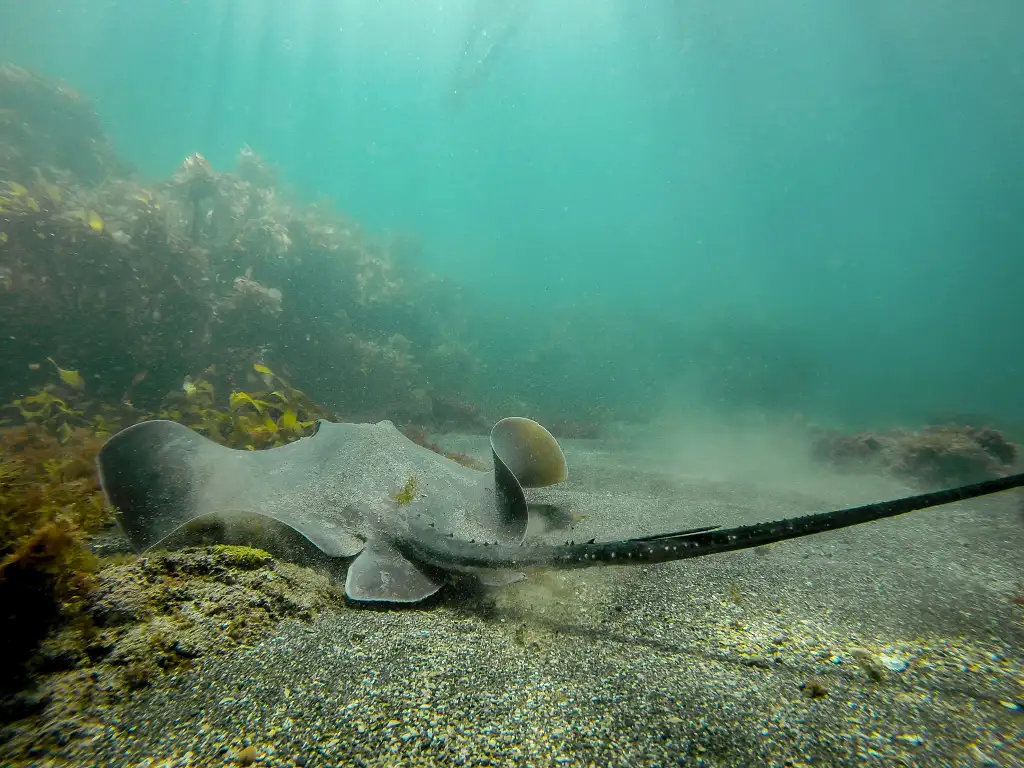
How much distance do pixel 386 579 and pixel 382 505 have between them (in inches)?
21.2

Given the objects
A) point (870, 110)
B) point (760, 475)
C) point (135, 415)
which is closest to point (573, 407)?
point (760, 475)

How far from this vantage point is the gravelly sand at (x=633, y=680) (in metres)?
1.10

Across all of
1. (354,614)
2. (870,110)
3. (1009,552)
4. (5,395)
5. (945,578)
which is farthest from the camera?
(870,110)

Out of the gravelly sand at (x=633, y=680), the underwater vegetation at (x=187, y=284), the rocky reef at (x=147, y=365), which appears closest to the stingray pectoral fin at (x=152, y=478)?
the rocky reef at (x=147, y=365)

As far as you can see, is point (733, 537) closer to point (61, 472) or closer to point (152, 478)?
point (152, 478)

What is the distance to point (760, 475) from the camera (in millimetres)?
7898

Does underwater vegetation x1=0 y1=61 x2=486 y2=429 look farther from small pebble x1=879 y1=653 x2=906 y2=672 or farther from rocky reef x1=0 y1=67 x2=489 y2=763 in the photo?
small pebble x1=879 y1=653 x2=906 y2=672

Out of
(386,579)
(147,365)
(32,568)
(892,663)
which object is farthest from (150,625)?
(147,365)

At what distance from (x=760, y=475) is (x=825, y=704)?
7.68 m

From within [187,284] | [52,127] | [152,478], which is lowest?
[152,478]

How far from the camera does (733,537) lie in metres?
1.45

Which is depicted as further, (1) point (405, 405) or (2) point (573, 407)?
(2) point (573, 407)

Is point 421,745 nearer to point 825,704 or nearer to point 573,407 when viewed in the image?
point 825,704

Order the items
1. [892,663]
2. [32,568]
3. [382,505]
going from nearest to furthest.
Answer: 1. [32,568]
2. [892,663]
3. [382,505]
